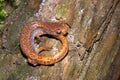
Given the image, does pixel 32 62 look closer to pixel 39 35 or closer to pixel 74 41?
pixel 39 35

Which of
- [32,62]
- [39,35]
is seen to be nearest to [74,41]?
[39,35]

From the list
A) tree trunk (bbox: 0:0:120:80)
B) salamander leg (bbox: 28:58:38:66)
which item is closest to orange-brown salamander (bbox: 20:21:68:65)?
salamander leg (bbox: 28:58:38:66)

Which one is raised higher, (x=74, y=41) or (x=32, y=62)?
(x=74, y=41)

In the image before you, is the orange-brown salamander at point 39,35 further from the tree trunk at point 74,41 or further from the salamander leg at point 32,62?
the tree trunk at point 74,41

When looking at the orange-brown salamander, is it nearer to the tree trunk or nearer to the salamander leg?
the salamander leg

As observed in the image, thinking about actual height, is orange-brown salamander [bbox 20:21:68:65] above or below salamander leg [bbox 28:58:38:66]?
above
